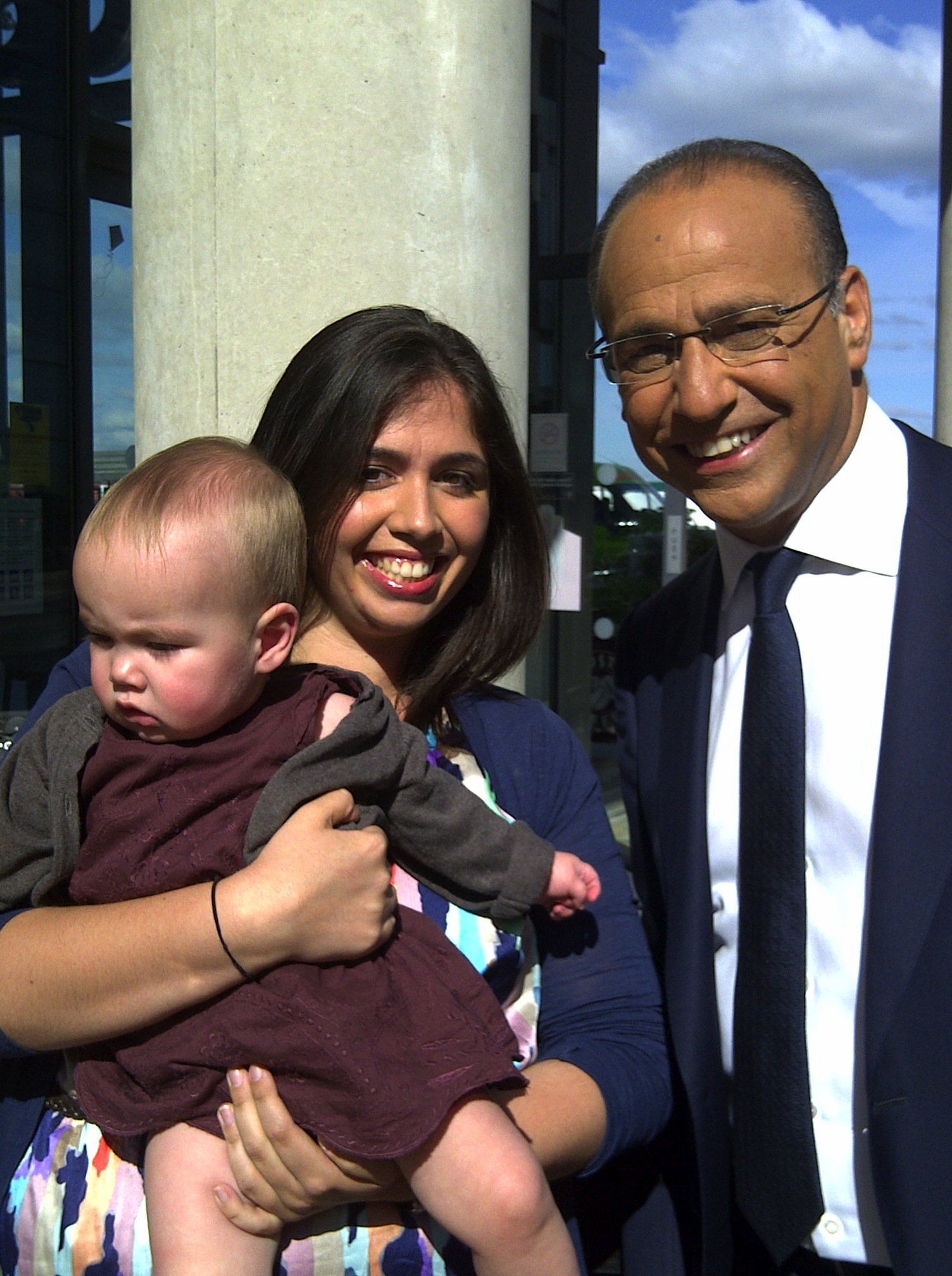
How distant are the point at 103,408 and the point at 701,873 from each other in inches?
169

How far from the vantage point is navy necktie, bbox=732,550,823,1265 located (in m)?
1.99

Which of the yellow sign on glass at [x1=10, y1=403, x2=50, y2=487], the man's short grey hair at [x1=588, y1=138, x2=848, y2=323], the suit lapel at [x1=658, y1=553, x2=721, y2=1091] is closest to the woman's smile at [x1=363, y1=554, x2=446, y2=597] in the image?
the suit lapel at [x1=658, y1=553, x2=721, y2=1091]

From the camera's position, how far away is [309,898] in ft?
5.43

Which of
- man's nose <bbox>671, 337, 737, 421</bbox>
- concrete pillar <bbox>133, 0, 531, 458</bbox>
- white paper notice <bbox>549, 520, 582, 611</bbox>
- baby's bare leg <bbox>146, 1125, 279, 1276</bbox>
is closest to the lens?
baby's bare leg <bbox>146, 1125, 279, 1276</bbox>

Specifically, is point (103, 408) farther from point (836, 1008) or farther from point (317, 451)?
point (836, 1008)

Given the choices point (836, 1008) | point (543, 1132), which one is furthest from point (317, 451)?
point (836, 1008)

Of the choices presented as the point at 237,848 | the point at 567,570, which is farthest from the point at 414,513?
the point at 567,570

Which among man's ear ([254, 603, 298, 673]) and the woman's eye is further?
the woman's eye

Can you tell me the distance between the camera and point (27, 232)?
5.42 metres

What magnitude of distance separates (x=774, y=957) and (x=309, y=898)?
85cm

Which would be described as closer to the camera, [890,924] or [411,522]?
[890,924]

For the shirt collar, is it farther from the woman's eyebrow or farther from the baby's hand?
the baby's hand

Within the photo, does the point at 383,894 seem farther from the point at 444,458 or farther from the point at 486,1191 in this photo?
the point at 444,458

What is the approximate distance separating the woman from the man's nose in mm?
413
